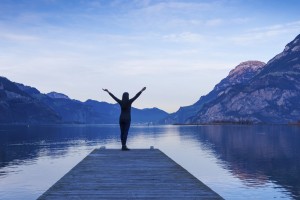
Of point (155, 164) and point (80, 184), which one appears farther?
point (155, 164)

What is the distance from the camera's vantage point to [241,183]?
40.9m

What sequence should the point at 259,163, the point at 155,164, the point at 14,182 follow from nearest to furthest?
1. the point at 155,164
2. the point at 14,182
3. the point at 259,163

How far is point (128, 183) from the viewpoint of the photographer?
54.1ft

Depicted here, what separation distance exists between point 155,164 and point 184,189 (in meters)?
7.98

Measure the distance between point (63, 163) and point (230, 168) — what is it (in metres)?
25.5

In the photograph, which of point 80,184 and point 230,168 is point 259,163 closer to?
point 230,168

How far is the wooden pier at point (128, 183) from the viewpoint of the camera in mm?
14055

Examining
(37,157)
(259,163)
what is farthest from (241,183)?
(37,157)

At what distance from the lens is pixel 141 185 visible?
1603 centimetres

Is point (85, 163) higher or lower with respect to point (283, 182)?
higher

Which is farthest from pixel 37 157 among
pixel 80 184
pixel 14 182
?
pixel 80 184

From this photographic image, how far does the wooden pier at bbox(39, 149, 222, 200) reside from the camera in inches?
553

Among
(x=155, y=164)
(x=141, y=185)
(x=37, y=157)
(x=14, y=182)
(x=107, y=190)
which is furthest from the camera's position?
(x=37, y=157)

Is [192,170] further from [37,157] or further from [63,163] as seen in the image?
[37,157]
